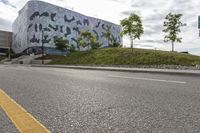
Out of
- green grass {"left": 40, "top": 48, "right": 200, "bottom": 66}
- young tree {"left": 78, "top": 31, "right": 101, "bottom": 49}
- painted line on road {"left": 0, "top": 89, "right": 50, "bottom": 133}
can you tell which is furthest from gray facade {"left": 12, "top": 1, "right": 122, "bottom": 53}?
painted line on road {"left": 0, "top": 89, "right": 50, "bottom": 133}

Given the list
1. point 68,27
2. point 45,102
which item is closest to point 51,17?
point 68,27

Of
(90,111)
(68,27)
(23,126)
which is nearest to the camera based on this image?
(23,126)

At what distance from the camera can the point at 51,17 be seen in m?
93.1

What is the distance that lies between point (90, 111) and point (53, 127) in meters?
0.97

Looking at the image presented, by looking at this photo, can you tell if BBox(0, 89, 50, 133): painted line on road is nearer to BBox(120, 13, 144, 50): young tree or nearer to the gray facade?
BBox(120, 13, 144, 50): young tree

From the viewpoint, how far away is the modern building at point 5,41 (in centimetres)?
11219

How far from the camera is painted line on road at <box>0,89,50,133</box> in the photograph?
276 cm

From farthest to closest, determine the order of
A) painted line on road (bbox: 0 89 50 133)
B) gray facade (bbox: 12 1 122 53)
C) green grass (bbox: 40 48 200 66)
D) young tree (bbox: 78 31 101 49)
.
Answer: gray facade (bbox: 12 1 122 53)
young tree (bbox: 78 31 101 49)
green grass (bbox: 40 48 200 66)
painted line on road (bbox: 0 89 50 133)

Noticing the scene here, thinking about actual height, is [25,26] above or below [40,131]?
above

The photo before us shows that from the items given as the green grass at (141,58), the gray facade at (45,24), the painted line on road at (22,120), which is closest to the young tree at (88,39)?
the green grass at (141,58)

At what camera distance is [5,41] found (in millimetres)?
114375

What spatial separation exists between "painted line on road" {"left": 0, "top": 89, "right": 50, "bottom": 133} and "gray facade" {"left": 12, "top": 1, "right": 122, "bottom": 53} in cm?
8728

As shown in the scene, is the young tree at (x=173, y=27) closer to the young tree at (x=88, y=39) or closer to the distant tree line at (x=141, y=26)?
the distant tree line at (x=141, y=26)

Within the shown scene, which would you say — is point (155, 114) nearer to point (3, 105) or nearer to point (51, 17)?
point (3, 105)
